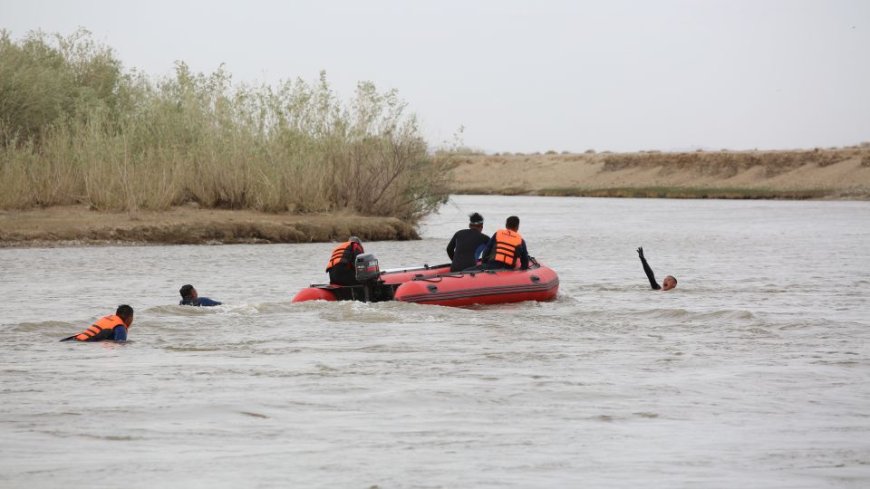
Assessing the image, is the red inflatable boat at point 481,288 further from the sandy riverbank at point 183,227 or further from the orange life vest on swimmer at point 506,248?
the sandy riverbank at point 183,227

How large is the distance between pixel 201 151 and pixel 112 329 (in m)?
20.6

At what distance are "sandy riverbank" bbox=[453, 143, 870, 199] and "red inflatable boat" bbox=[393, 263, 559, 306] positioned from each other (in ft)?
195

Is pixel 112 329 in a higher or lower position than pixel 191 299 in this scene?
lower

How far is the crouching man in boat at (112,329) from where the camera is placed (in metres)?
13.2

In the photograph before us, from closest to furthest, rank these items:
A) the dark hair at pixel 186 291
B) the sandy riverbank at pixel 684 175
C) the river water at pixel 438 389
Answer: the river water at pixel 438 389 < the dark hair at pixel 186 291 < the sandy riverbank at pixel 684 175

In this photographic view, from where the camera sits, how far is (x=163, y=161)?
3238cm

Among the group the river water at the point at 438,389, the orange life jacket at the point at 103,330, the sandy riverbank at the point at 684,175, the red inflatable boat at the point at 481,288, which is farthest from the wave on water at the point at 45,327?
the sandy riverbank at the point at 684,175

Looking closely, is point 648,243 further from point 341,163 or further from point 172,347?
point 172,347

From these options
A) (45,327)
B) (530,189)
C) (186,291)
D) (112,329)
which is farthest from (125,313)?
(530,189)

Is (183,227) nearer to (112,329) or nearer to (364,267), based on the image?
(364,267)

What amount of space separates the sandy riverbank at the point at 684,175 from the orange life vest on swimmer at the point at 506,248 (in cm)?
5947

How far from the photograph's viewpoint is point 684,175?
93.7 metres

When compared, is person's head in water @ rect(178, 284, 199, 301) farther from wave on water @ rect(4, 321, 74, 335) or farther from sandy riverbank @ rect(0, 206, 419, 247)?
sandy riverbank @ rect(0, 206, 419, 247)

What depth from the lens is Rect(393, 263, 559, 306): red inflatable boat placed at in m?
16.7
